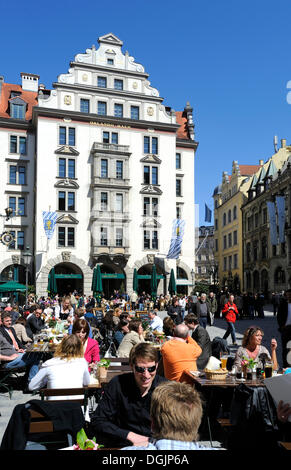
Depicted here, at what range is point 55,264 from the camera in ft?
127

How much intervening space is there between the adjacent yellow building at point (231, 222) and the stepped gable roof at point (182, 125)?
42.3ft

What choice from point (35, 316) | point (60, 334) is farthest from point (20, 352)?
point (35, 316)

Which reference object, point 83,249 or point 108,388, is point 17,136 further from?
point 108,388

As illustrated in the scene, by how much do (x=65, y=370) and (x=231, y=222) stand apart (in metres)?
56.4

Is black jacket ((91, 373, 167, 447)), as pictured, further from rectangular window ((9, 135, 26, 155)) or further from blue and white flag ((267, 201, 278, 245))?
blue and white flag ((267, 201, 278, 245))

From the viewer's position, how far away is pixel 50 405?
3965mm

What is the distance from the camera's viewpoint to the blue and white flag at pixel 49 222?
37625 mm

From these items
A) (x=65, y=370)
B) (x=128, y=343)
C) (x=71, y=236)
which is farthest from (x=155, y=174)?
(x=65, y=370)

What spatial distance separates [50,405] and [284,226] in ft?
134

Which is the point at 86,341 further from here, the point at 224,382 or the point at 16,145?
the point at 16,145

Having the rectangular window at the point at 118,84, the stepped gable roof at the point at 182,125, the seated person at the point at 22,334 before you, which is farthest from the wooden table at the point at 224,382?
the stepped gable roof at the point at 182,125

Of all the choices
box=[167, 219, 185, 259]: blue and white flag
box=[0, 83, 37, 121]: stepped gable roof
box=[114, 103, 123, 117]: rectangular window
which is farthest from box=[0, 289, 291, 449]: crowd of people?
box=[0, 83, 37, 121]: stepped gable roof

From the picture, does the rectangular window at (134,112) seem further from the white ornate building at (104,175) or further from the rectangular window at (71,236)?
the rectangular window at (71,236)

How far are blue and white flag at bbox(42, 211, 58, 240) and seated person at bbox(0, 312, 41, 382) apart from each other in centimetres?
2774
